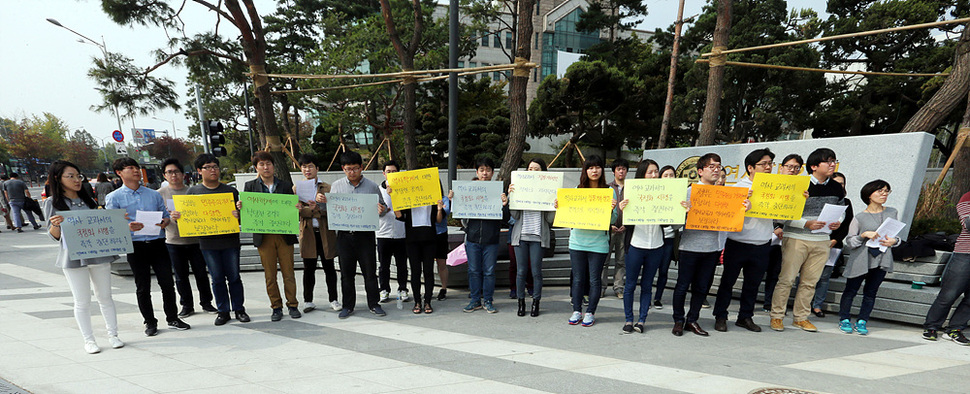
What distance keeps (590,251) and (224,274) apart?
4059mm

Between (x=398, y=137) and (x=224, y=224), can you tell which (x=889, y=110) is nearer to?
(x=398, y=137)

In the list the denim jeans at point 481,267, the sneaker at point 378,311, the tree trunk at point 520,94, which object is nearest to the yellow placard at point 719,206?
the denim jeans at point 481,267

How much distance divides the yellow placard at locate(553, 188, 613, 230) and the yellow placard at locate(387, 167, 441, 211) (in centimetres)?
146

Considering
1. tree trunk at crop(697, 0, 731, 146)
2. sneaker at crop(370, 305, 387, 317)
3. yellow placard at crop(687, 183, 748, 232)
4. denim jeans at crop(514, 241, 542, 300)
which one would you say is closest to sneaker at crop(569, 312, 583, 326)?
denim jeans at crop(514, 241, 542, 300)

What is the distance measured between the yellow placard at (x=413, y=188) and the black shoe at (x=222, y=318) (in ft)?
7.26

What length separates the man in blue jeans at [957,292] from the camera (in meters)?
4.26

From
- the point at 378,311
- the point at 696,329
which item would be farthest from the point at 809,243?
the point at 378,311

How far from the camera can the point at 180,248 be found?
493 centimetres

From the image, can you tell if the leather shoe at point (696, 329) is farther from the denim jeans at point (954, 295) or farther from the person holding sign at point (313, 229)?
the person holding sign at point (313, 229)

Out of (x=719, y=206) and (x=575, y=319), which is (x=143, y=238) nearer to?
(x=575, y=319)

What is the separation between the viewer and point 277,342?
434 centimetres

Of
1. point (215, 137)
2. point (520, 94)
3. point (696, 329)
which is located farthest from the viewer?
point (215, 137)

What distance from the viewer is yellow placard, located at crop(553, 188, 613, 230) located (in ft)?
15.2

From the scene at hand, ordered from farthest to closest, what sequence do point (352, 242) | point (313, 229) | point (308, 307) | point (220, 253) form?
point (308, 307)
point (313, 229)
point (352, 242)
point (220, 253)
